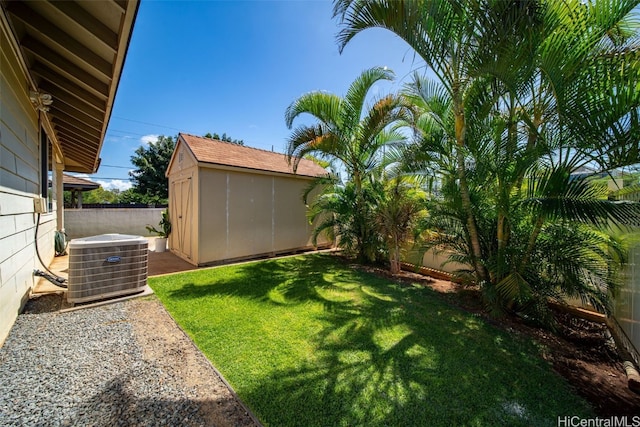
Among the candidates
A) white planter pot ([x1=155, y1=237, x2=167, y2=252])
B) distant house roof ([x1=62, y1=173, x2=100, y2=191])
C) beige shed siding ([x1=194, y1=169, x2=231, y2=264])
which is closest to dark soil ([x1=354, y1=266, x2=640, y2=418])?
beige shed siding ([x1=194, y1=169, x2=231, y2=264])

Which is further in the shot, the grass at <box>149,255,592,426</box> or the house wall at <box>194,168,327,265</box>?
the house wall at <box>194,168,327,265</box>

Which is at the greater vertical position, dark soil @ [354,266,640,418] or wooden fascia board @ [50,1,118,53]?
wooden fascia board @ [50,1,118,53]

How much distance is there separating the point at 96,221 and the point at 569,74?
16.4 meters

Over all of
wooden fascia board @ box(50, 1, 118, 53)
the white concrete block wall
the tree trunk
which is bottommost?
the white concrete block wall

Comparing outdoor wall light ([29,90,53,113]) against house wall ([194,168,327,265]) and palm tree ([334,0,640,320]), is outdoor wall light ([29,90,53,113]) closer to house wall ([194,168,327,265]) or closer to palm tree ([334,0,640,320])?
house wall ([194,168,327,265])

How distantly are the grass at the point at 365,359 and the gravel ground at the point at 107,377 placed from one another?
22 cm

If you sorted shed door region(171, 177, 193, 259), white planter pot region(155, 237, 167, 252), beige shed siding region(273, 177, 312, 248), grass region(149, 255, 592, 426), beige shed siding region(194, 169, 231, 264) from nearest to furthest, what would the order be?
grass region(149, 255, 592, 426), beige shed siding region(194, 169, 231, 264), shed door region(171, 177, 193, 259), beige shed siding region(273, 177, 312, 248), white planter pot region(155, 237, 167, 252)

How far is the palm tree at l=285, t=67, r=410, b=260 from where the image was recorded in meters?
6.35

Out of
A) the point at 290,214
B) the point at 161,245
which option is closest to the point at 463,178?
the point at 290,214

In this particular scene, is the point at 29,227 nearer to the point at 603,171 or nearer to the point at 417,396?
the point at 417,396

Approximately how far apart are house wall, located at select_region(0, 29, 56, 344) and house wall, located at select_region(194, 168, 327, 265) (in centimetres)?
299

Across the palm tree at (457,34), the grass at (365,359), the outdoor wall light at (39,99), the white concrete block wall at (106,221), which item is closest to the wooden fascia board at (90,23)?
the outdoor wall light at (39,99)

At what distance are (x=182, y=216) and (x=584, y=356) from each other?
29.2ft

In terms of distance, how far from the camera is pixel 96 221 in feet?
38.9
